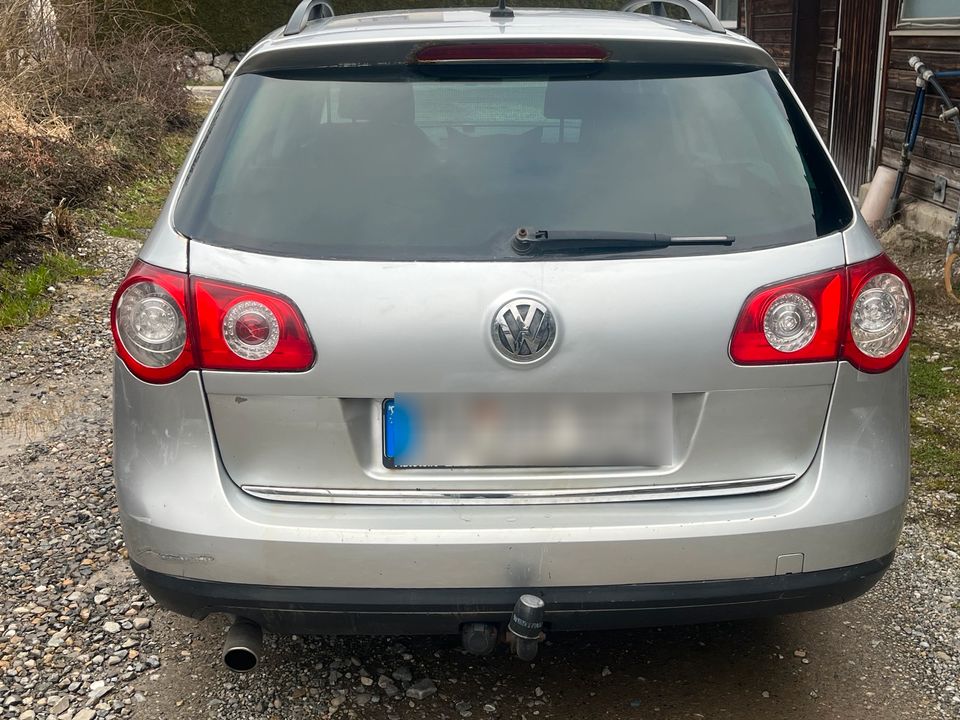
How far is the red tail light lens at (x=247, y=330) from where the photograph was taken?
213cm

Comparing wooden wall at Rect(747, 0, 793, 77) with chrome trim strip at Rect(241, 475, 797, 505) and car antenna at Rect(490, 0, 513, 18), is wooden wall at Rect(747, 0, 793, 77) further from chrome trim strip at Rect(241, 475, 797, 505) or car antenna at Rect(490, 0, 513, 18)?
chrome trim strip at Rect(241, 475, 797, 505)

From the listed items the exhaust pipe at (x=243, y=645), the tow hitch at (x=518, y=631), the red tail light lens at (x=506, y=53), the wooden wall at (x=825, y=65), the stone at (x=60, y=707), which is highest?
the red tail light lens at (x=506, y=53)

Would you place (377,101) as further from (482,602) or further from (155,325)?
(482,602)

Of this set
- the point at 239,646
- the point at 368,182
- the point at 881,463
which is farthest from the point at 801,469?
the point at 239,646

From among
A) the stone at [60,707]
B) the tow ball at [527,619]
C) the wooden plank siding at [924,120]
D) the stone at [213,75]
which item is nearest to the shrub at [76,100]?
the stone at [60,707]

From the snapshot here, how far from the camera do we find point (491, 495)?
86.5 inches

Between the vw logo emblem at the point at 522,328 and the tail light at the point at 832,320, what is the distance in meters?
0.40

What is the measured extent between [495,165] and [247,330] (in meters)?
0.67

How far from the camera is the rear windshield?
222 centimetres

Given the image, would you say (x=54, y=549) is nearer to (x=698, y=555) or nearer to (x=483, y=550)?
(x=483, y=550)

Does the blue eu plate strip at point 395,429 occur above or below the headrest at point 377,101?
below

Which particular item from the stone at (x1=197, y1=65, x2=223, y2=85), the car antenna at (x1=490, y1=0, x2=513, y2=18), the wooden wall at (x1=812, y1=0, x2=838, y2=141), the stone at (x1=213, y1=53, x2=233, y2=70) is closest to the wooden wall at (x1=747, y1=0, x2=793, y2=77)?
the wooden wall at (x1=812, y1=0, x2=838, y2=141)

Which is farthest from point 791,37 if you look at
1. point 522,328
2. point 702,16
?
point 522,328

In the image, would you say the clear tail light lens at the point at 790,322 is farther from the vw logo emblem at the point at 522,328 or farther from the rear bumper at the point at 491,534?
the vw logo emblem at the point at 522,328
